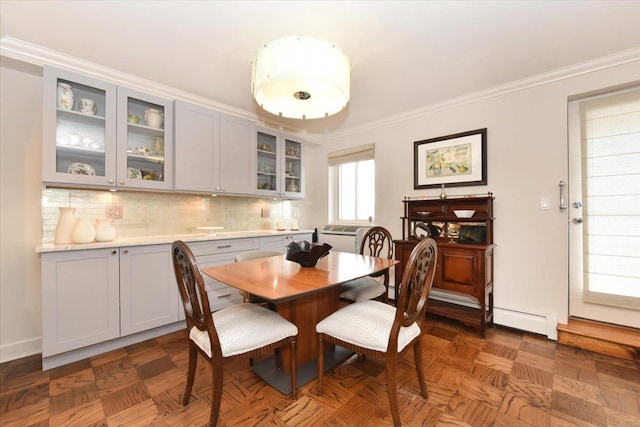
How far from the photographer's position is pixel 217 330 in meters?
1.42

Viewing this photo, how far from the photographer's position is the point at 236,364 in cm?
194

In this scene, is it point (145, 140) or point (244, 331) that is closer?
point (244, 331)

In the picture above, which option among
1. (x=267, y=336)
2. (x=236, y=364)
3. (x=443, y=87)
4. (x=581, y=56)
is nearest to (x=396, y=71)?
(x=443, y=87)

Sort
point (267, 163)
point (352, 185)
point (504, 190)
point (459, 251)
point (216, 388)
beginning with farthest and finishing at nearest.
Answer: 1. point (352, 185)
2. point (267, 163)
3. point (504, 190)
4. point (459, 251)
5. point (216, 388)

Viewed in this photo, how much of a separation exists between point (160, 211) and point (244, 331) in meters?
2.00

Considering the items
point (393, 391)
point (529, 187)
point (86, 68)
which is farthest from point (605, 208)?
point (86, 68)

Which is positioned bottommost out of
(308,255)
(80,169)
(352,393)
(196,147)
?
(352,393)

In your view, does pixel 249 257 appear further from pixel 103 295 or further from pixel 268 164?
pixel 268 164

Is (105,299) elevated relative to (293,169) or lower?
lower

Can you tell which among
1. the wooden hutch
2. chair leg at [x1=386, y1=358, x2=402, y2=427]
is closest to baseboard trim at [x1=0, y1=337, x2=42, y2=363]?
chair leg at [x1=386, y1=358, x2=402, y2=427]

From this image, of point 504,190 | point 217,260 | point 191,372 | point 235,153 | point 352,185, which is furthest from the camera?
point 352,185

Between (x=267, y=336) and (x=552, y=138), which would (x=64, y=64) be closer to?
(x=267, y=336)

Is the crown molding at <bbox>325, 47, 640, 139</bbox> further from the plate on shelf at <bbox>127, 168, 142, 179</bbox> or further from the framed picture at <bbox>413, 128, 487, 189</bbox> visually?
the plate on shelf at <bbox>127, 168, 142, 179</bbox>

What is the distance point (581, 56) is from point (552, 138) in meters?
0.63
